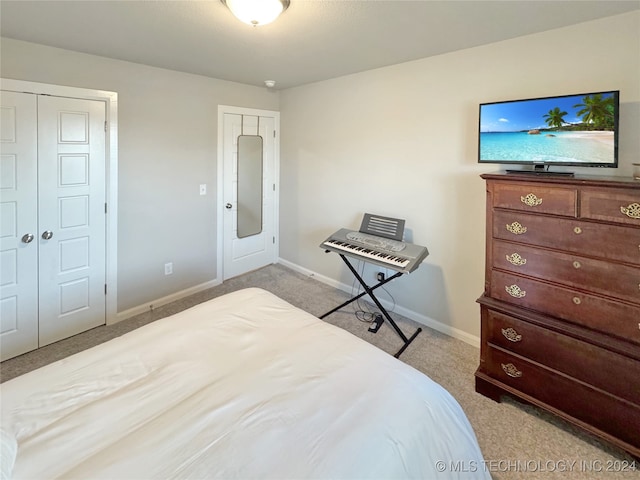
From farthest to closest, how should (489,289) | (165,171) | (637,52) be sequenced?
(165,171) → (489,289) → (637,52)

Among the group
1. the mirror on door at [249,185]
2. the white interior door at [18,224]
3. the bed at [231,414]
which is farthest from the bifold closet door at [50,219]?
the bed at [231,414]

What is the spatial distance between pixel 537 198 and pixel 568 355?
0.90m

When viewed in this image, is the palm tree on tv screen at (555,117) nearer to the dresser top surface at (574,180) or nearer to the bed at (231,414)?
the dresser top surface at (574,180)

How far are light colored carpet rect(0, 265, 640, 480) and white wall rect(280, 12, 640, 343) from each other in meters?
0.34

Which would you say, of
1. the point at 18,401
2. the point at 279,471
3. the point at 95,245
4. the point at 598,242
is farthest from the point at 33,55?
the point at 598,242

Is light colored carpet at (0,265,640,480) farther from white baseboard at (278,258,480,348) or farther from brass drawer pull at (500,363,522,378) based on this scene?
brass drawer pull at (500,363,522,378)

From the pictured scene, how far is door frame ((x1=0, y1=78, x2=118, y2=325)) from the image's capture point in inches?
107

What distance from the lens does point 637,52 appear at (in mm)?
1951

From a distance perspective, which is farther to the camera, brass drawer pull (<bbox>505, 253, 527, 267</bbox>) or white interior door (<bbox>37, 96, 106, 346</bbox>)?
white interior door (<bbox>37, 96, 106, 346</bbox>)

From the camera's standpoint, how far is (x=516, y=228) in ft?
6.60

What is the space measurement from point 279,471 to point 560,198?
1.91 meters

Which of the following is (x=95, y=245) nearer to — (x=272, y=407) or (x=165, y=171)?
(x=165, y=171)

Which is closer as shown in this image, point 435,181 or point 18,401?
point 18,401

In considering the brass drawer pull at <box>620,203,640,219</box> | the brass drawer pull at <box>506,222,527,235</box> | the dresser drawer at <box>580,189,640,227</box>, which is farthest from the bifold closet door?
the brass drawer pull at <box>620,203,640,219</box>
